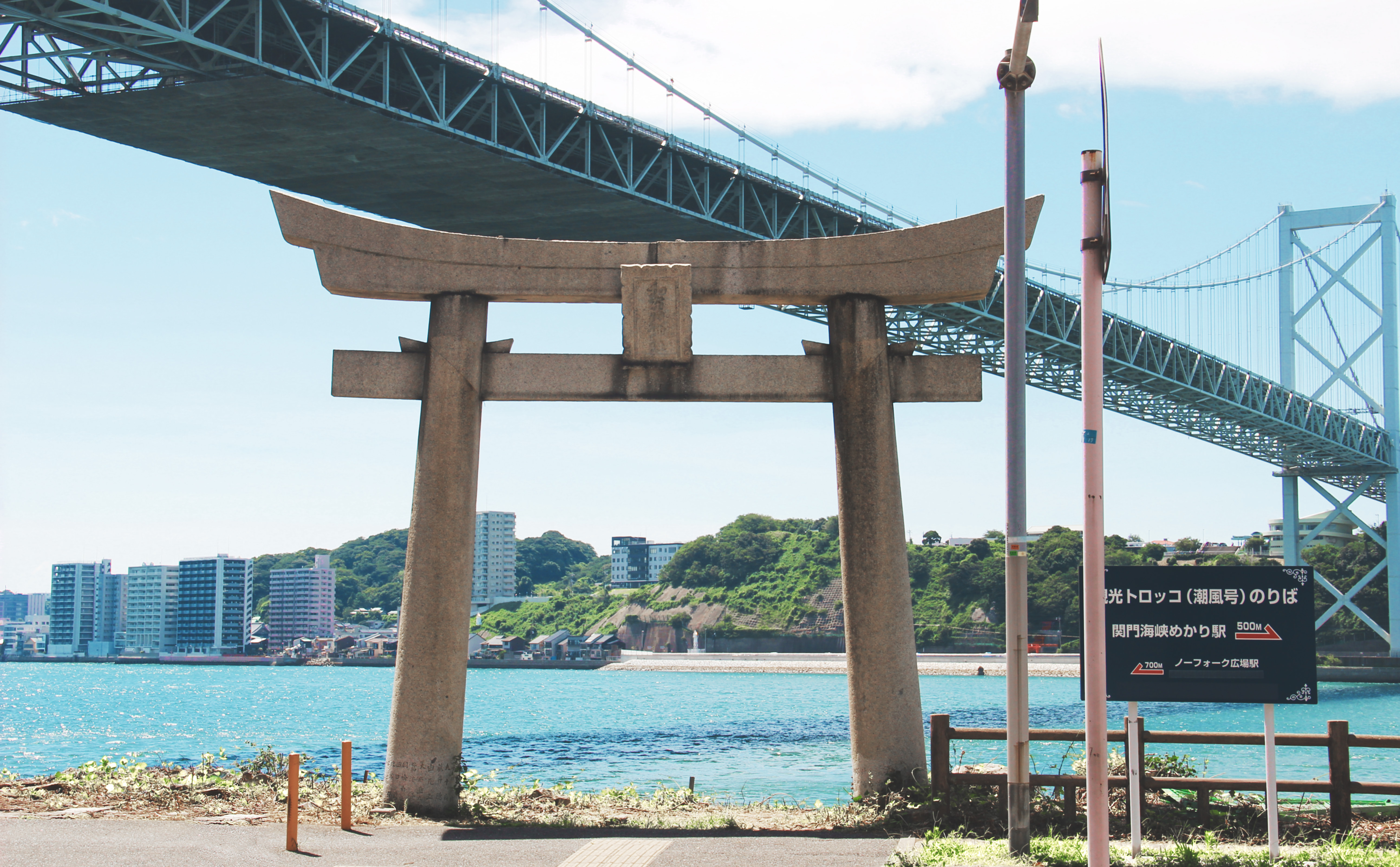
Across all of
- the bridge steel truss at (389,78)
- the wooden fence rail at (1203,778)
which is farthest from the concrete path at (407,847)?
the bridge steel truss at (389,78)

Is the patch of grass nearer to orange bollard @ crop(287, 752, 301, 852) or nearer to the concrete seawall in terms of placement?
orange bollard @ crop(287, 752, 301, 852)

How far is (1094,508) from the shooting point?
747cm

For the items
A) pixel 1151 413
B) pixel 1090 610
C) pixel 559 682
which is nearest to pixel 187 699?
pixel 559 682

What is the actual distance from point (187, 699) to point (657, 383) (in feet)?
313

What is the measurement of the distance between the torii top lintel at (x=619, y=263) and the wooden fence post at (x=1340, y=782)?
5.23 meters

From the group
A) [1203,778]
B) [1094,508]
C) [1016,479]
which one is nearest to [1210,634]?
[1203,778]

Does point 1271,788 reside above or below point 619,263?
below

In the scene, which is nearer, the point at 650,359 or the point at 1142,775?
the point at 1142,775

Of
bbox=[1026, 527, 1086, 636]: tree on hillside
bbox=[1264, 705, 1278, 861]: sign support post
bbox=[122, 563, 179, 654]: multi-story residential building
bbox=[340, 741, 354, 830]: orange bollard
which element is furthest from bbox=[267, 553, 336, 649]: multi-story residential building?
bbox=[1264, 705, 1278, 861]: sign support post

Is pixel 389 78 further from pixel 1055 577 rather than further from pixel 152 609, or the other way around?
pixel 152 609

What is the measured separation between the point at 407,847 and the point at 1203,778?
6791 mm

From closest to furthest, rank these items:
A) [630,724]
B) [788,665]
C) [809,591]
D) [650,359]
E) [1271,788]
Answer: [1271,788] → [650,359] → [630,724] → [788,665] → [809,591]

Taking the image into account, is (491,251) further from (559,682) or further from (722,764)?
(559,682)

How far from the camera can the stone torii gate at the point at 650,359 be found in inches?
491
